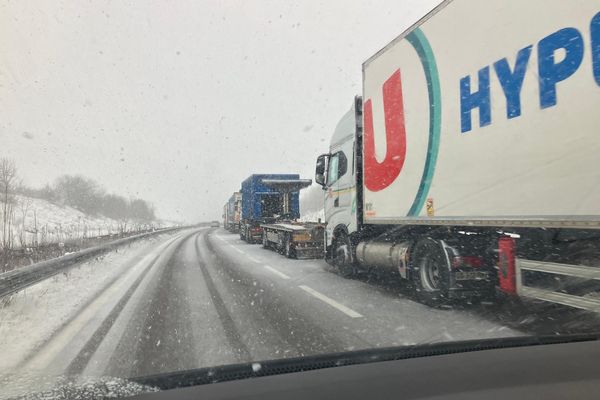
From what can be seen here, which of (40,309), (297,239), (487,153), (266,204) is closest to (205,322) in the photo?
(40,309)

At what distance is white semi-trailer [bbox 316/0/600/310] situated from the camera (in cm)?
429

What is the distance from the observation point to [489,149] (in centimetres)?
535

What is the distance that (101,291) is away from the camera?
323 inches

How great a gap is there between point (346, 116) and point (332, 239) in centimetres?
288

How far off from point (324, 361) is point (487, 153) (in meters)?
3.94

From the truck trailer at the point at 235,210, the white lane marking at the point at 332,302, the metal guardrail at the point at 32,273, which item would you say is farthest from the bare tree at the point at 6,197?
the truck trailer at the point at 235,210

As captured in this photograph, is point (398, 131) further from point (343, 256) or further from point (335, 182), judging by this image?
point (343, 256)

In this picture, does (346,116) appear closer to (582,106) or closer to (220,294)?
(220,294)

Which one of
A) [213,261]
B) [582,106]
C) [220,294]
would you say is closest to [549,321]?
[582,106]

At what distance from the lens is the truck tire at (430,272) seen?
6.45 meters

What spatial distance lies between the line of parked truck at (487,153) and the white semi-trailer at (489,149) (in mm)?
14

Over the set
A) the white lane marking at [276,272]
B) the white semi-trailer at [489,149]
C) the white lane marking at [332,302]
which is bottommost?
the white lane marking at [332,302]

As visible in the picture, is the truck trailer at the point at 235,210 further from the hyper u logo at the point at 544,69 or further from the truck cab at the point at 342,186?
the hyper u logo at the point at 544,69

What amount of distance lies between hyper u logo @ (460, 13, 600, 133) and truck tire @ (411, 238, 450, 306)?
80.4 inches
